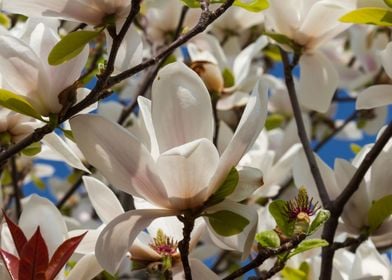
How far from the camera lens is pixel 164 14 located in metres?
1.99

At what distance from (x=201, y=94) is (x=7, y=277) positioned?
29 centimetres

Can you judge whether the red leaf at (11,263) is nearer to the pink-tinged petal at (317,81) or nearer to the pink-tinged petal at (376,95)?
the pink-tinged petal at (376,95)

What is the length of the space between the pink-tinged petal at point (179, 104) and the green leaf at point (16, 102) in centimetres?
15

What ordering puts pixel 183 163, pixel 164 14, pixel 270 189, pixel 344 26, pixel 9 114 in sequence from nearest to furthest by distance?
pixel 183 163 → pixel 9 114 → pixel 344 26 → pixel 270 189 → pixel 164 14

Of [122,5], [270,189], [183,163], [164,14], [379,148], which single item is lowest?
[270,189]

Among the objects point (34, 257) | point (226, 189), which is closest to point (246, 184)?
point (226, 189)

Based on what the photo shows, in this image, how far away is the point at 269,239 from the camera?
33.0 inches

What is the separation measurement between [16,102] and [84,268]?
198 mm

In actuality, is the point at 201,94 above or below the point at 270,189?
above

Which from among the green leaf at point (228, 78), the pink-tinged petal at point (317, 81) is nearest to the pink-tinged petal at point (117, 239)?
the pink-tinged petal at point (317, 81)

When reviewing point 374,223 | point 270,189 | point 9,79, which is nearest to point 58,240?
point 9,79

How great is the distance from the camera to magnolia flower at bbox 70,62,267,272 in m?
0.79

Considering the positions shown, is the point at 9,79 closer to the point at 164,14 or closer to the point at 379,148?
the point at 379,148

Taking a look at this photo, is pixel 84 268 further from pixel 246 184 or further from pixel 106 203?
pixel 246 184
